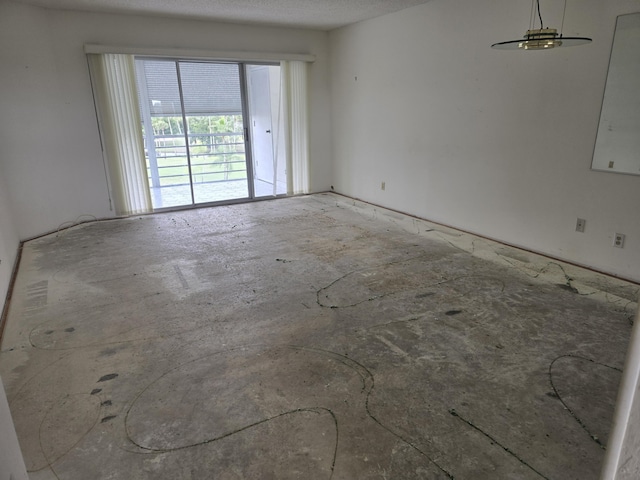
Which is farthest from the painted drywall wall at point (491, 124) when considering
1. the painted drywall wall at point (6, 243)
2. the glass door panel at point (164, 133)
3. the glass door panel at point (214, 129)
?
the painted drywall wall at point (6, 243)

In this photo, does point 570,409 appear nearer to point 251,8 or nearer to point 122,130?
point 251,8

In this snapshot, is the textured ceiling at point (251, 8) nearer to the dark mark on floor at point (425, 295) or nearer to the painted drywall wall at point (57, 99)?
the painted drywall wall at point (57, 99)

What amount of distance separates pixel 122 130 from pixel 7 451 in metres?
5.31

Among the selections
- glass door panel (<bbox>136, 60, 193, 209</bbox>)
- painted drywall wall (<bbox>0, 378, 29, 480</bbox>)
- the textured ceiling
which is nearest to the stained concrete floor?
painted drywall wall (<bbox>0, 378, 29, 480</bbox>)

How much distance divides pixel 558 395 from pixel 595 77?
272cm

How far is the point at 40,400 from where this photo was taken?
6.99ft

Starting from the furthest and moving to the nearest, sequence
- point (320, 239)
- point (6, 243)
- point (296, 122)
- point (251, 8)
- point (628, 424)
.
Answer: point (296, 122)
point (251, 8)
point (320, 239)
point (6, 243)
point (628, 424)

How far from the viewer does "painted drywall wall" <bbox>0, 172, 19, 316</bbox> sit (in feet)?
10.9

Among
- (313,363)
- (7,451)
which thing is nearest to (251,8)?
(313,363)

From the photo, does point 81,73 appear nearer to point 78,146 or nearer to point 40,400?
point 78,146

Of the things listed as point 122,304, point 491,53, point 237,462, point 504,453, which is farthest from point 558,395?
point 491,53

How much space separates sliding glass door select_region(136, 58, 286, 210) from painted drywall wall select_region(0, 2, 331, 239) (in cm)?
41

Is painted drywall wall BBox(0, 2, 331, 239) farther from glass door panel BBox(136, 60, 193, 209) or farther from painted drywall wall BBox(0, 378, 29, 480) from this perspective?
painted drywall wall BBox(0, 378, 29, 480)

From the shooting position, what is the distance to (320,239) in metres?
4.69
